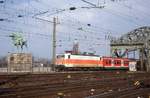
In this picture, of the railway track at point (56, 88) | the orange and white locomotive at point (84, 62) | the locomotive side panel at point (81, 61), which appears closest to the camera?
the railway track at point (56, 88)

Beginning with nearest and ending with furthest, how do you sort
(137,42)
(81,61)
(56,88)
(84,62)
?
(56,88)
(81,61)
(84,62)
(137,42)

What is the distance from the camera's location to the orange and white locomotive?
57.9 m

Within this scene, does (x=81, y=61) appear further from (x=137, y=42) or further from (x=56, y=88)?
(x=56, y=88)

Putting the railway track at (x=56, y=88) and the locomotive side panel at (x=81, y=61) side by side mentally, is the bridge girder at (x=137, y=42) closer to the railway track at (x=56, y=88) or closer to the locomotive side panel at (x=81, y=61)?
the locomotive side panel at (x=81, y=61)

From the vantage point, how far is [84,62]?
199 feet

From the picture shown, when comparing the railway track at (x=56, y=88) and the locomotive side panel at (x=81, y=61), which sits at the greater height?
the locomotive side panel at (x=81, y=61)

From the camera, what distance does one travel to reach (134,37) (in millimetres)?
99562

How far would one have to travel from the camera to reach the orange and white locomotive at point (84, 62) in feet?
190

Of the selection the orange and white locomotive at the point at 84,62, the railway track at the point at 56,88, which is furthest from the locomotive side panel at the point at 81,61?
the railway track at the point at 56,88

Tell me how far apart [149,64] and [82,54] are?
78.7 feet

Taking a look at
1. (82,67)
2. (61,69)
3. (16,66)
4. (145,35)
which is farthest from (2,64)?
(145,35)

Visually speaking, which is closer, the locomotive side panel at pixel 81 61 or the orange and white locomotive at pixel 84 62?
the locomotive side panel at pixel 81 61

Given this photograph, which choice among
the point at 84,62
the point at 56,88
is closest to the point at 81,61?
the point at 84,62

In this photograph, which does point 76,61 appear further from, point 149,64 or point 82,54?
point 149,64
